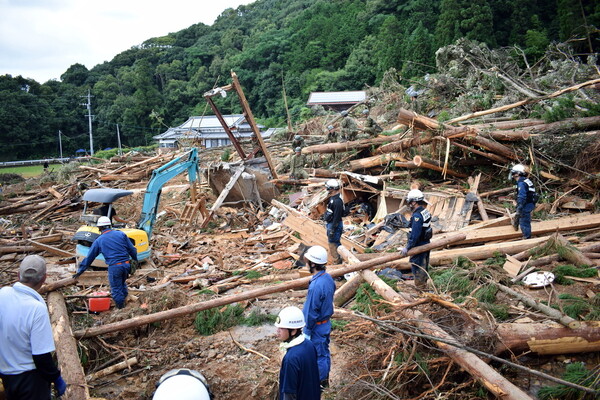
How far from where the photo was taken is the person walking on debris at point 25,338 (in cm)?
321

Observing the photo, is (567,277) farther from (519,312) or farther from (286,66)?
(286,66)

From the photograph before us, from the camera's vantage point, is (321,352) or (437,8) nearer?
(321,352)

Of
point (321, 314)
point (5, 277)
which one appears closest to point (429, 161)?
point (321, 314)

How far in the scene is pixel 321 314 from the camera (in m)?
4.21

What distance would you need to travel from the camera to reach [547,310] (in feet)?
15.9

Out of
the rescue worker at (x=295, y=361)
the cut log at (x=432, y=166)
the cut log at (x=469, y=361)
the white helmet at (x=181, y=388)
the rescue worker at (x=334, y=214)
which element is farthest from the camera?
the cut log at (x=432, y=166)

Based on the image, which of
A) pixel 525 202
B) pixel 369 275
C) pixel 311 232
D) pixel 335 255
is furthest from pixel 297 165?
pixel 369 275

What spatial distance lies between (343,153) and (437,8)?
34210 mm

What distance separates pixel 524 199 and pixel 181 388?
7599 millimetres

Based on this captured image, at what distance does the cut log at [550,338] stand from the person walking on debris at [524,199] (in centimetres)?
377

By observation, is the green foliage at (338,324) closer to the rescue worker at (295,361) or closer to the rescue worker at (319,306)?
the rescue worker at (319,306)

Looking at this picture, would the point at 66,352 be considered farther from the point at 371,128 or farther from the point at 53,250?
the point at 371,128

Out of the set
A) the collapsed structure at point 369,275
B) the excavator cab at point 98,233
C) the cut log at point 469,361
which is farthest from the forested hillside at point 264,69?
the cut log at point 469,361

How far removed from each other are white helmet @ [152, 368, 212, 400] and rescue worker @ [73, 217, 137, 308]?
4842 mm
